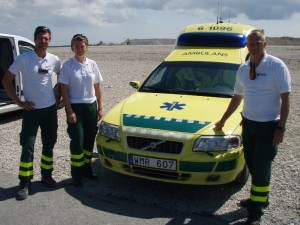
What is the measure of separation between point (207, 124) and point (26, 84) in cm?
220

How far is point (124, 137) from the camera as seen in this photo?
14.0 ft

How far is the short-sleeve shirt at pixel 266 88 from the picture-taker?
3.51m

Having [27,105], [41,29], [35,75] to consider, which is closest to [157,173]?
[27,105]

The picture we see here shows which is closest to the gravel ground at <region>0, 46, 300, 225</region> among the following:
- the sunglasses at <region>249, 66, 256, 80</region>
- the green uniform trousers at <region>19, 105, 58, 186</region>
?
the green uniform trousers at <region>19, 105, 58, 186</region>

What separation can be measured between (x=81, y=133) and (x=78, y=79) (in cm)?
68

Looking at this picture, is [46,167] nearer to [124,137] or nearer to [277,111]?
[124,137]

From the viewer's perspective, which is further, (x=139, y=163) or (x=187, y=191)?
(x=187, y=191)

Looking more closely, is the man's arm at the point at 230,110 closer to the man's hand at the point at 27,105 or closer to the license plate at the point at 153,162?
the license plate at the point at 153,162

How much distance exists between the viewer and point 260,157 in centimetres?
372

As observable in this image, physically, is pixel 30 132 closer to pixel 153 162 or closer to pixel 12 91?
pixel 12 91

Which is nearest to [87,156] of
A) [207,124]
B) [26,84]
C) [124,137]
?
[124,137]

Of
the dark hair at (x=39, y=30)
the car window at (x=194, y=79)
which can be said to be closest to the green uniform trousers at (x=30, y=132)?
the dark hair at (x=39, y=30)

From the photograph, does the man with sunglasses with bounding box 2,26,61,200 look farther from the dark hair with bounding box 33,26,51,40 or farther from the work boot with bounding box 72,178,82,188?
the work boot with bounding box 72,178,82,188

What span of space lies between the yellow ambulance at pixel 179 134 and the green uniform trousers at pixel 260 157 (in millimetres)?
318
